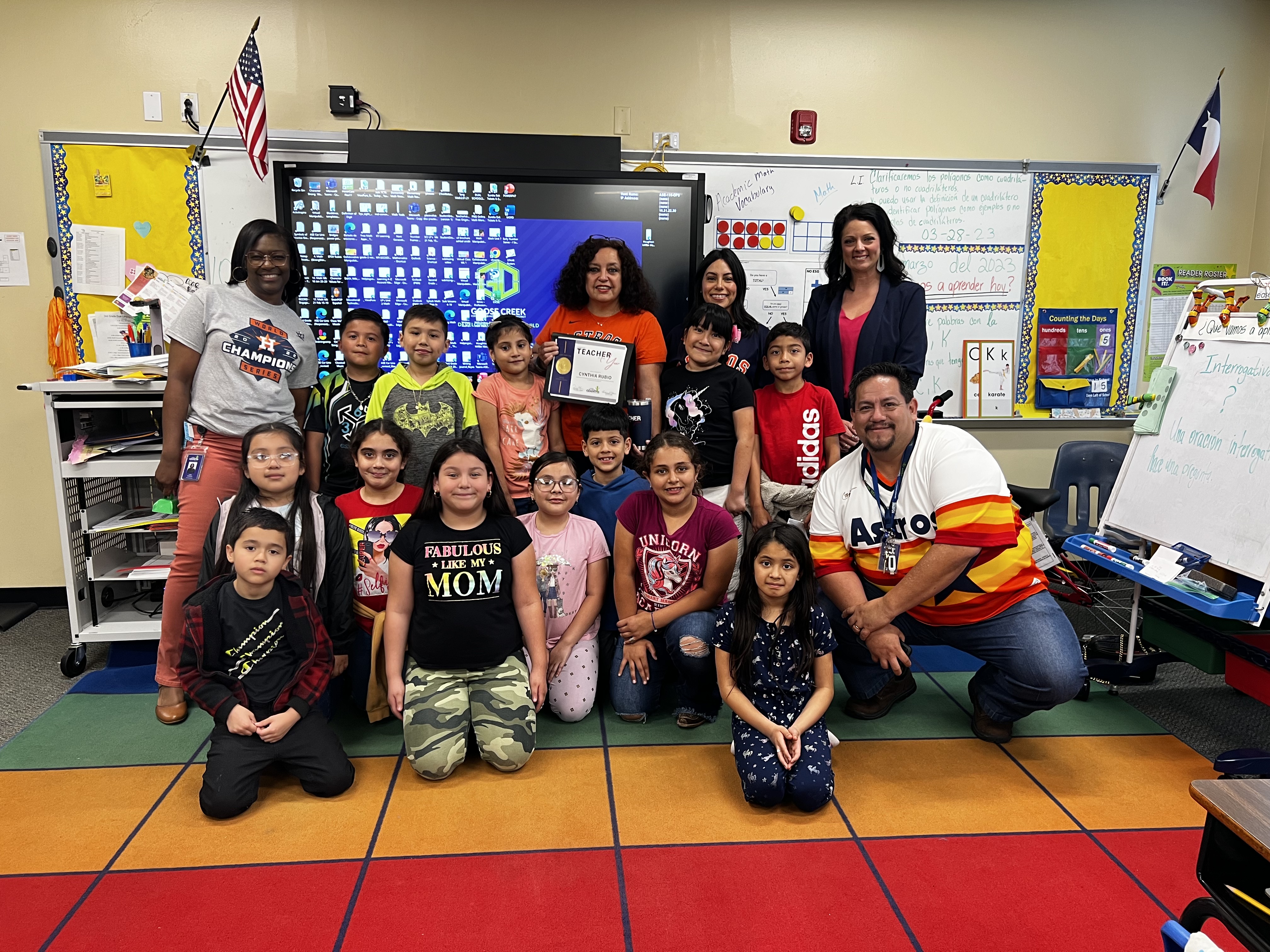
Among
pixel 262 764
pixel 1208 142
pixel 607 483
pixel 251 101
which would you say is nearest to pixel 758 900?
pixel 262 764

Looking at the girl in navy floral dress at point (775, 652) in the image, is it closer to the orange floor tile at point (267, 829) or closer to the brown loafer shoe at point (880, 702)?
the brown loafer shoe at point (880, 702)

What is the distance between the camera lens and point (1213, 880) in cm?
120

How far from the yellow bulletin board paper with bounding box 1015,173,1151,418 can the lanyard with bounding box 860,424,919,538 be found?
1.98 metres

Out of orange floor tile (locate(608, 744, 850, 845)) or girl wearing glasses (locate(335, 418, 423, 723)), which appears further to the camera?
girl wearing glasses (locate(335, 418, 423, 723))

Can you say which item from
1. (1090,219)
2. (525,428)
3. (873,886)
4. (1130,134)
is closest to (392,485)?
(525,428)

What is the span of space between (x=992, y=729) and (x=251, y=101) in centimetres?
367

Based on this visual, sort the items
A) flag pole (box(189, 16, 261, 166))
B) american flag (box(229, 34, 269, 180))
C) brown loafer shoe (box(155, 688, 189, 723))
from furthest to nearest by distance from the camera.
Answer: flag pole (box(189, 16, 261, 166)) < american flag (box(229, 34, 269, 180)) < brown loafer shoe (box(155, 688, 189, 723))

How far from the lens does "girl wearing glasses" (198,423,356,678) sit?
8.00 feet

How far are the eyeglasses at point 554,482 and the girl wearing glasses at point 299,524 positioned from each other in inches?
25.3

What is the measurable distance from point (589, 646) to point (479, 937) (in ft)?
3.57

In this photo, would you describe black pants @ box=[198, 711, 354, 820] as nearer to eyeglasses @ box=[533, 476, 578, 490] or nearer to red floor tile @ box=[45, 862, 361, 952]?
red floor tile @ box=[45, 862, 361, 952]

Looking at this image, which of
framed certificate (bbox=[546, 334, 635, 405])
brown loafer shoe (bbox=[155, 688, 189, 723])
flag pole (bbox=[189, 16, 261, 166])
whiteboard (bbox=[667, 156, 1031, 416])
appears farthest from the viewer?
whiteboard (bbox=[667, 156, 1031, 416])

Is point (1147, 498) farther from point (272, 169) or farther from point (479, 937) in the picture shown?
point (272, 169)

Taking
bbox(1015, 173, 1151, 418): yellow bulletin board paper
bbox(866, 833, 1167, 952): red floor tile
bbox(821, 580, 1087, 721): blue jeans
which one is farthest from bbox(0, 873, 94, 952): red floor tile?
bbox(1015, 173, 1151, 418): yellow bulletin board paper
